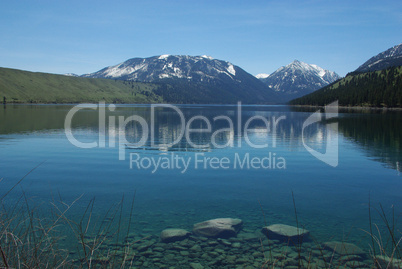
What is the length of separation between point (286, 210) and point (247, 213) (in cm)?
230

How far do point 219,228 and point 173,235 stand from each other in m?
2.05

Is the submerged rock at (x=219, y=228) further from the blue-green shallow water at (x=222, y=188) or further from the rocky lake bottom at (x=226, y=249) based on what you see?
the blue-green shallow water at (x=222, y=188)

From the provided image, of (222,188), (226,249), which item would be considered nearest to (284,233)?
(226,249)

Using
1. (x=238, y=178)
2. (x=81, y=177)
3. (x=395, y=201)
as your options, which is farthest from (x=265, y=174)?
(x=81, y=177)

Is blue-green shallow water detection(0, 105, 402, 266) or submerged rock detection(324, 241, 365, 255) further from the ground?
blue-green shallow water detection(0, 105, 402, 266)

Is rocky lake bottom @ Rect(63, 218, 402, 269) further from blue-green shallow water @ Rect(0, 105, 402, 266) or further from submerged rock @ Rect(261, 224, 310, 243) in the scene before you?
blue-green shallow water @ Rect(0, 105, 402, 266)

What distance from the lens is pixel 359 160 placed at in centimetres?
3147

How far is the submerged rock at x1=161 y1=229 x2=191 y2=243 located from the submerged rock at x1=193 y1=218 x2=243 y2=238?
0.55 meters

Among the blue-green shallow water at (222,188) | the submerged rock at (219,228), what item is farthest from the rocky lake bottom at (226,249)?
the blue-green shallow water at (222,188)

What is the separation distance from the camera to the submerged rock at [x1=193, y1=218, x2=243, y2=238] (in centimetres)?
1341

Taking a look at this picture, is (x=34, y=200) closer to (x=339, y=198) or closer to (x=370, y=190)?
(x=339, y=198)

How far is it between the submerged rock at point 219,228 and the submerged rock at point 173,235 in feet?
1.81

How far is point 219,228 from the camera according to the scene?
1361cm

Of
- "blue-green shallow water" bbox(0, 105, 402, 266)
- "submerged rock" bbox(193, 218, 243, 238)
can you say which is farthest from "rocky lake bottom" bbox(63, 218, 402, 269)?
"blue-green shallow water" bbox(0, 105, 402, 266)
